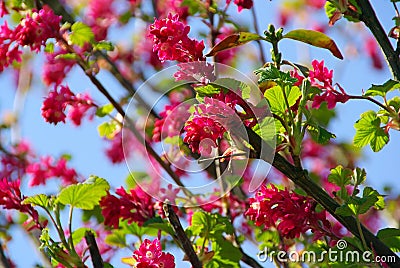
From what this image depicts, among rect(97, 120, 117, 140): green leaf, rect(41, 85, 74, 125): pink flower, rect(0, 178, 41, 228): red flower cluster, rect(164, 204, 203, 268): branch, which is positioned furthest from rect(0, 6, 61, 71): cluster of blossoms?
rect(164, 204, 203, 268): branch

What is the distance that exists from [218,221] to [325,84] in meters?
0.62

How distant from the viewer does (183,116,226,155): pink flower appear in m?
1.64

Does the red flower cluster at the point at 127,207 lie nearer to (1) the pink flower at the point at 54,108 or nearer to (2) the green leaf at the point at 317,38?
(1) the pink flower at the point at 54,108

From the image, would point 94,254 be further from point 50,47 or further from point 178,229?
point 50,47

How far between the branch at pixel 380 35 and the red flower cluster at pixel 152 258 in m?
0.83

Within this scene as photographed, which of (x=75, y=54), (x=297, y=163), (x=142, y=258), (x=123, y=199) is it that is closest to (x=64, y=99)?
(x=75, y=54)

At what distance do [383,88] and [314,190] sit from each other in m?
0.41

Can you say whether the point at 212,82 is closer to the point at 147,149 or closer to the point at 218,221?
the point at 218,221

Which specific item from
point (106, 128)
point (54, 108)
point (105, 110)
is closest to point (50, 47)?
point (54, 108)

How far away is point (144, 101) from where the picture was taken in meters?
3.11

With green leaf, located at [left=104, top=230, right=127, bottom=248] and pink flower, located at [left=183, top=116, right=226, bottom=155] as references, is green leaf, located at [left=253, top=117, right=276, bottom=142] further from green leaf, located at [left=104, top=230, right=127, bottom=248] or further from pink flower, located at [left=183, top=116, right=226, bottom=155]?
green leaf, located at [left=104, top=230, right=127, bottom=248]

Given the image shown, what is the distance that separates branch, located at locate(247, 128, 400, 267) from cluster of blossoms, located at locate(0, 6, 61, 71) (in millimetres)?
1041

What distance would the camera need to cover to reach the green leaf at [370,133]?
202cm

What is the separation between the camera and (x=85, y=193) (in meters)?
2.15
